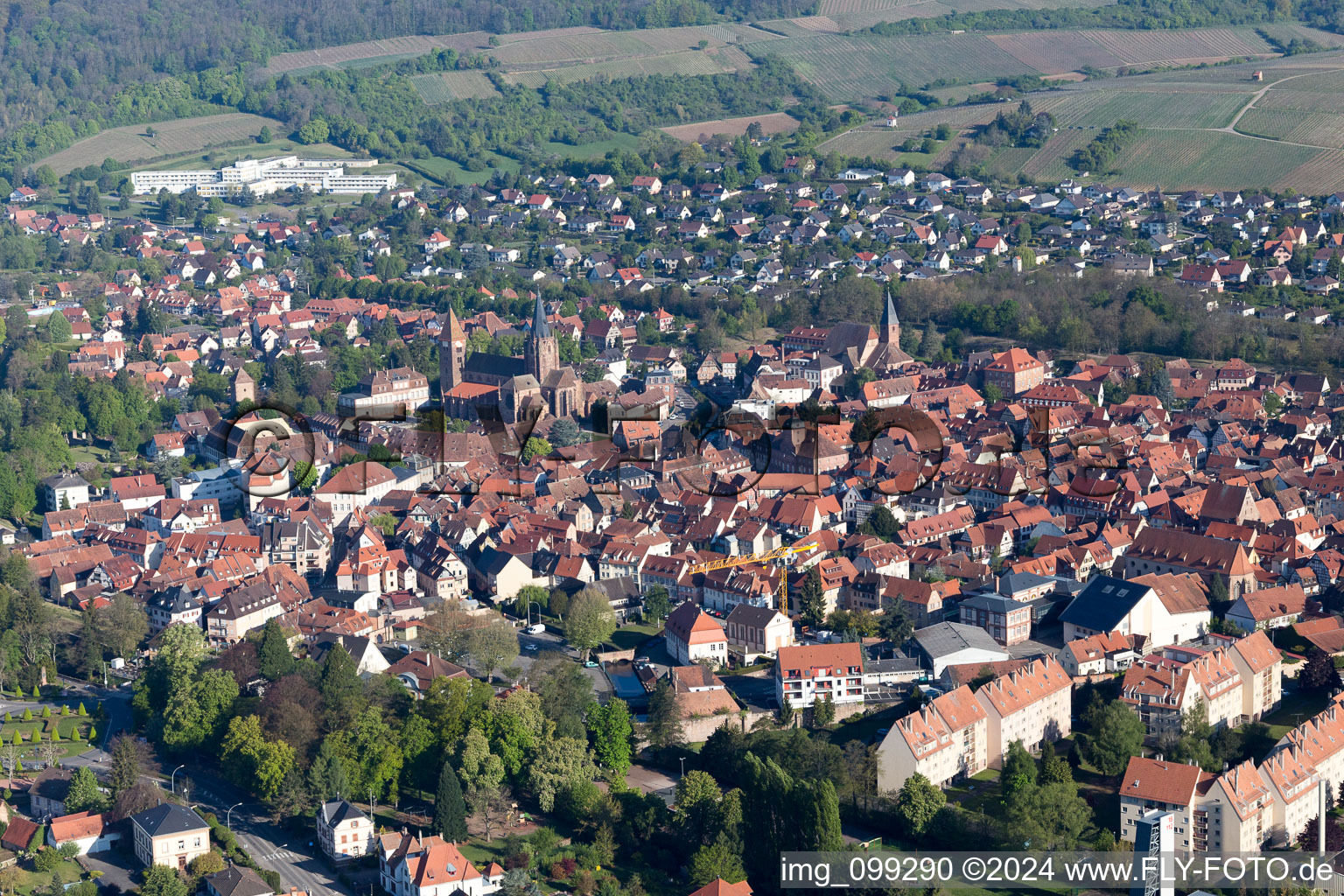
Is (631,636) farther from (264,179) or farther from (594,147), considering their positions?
(594,147)

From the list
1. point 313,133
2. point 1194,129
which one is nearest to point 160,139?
point 313,133

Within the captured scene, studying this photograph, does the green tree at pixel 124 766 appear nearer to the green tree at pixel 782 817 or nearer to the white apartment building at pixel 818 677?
the green tree at pixel 782 817

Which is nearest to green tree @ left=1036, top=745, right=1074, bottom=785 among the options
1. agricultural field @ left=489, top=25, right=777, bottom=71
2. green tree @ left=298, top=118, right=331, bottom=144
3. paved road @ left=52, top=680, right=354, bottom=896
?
paved road @ left=52, top=680, right=354, bottom=896

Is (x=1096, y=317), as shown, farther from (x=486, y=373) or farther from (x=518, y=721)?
(x=518, y=721)

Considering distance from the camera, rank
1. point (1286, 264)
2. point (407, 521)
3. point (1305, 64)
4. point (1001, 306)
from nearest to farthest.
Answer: point (407, 521) < point (1001, 306) < point (1286, 264) < point (1305, 64)

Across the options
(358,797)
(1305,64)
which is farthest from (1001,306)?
(1305,64)
